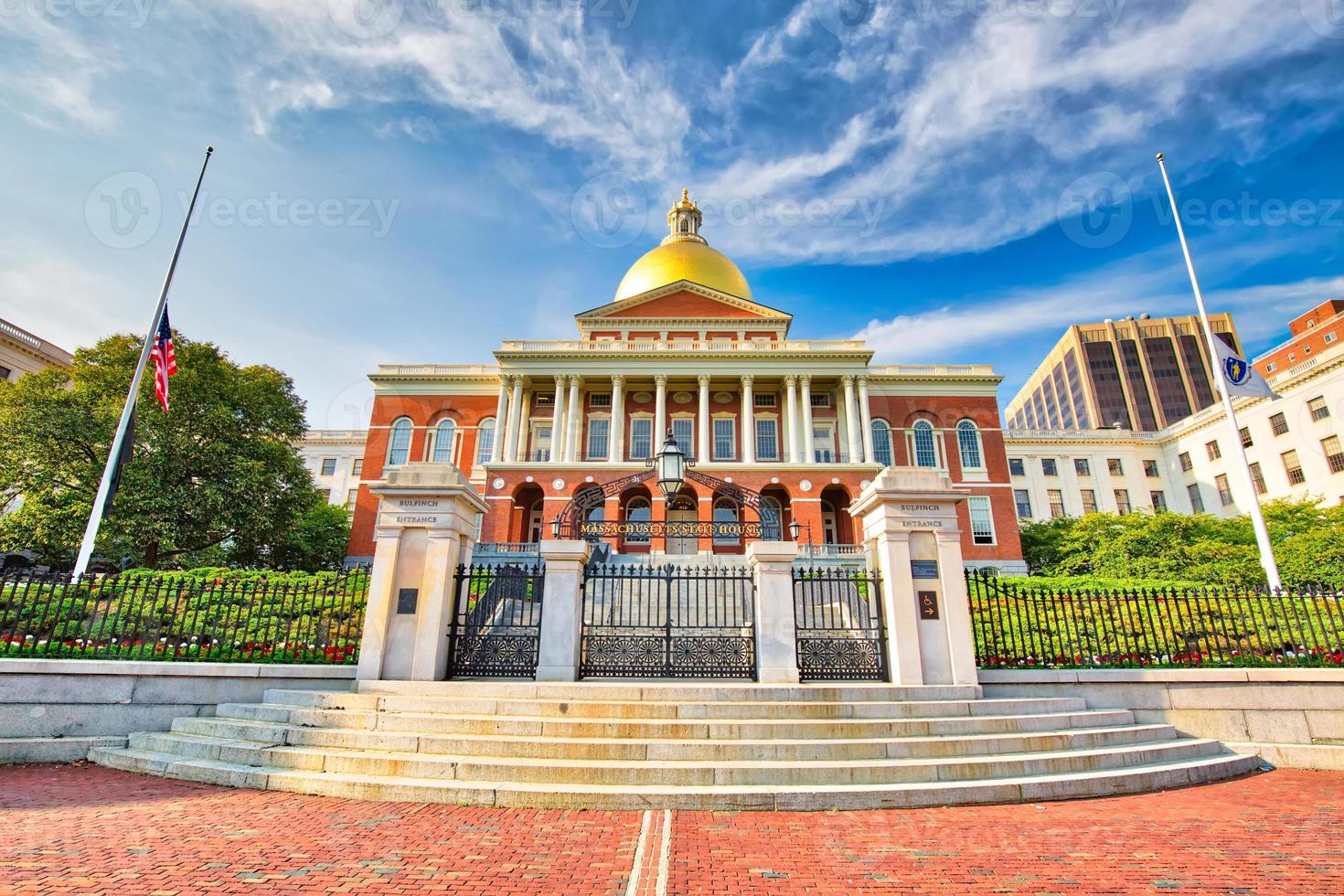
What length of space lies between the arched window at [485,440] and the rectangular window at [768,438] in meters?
17.2

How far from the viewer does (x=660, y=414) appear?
38219mm

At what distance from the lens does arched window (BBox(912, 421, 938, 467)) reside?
40.0 m

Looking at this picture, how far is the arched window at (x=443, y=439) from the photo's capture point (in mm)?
40719

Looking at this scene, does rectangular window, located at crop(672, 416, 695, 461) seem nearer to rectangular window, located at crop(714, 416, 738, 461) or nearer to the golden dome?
Result: rectangular window, located at crop(714, 416, 738, 461)

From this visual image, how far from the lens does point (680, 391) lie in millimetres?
41188

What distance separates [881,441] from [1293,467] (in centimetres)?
2802

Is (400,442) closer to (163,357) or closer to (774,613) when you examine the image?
(163,357)

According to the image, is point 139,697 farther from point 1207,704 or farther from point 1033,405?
point 1033,405

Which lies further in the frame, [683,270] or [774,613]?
[683,270]

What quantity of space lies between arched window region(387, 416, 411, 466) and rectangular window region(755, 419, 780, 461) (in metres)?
22.5

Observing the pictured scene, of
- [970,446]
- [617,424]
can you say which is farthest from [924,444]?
[617,424]

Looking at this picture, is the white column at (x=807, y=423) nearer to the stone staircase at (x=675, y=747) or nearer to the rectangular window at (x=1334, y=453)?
the stone staircase at (x=675, y=747)

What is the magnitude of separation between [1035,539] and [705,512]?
73.5ft

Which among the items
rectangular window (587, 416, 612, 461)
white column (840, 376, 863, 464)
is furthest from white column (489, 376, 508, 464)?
white column (840, 376, 863, 464)
